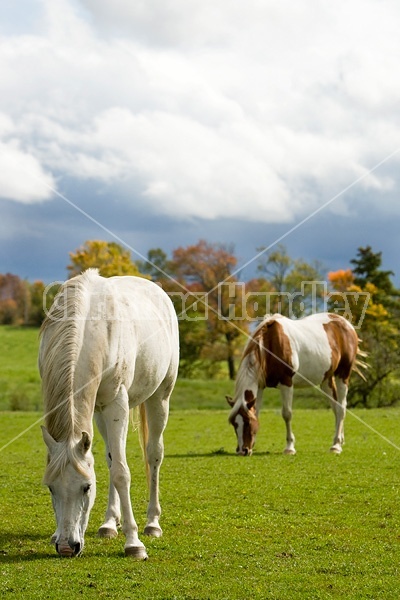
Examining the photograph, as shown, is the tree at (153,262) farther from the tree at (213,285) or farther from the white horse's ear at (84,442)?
the white horse's ear at (84,442)

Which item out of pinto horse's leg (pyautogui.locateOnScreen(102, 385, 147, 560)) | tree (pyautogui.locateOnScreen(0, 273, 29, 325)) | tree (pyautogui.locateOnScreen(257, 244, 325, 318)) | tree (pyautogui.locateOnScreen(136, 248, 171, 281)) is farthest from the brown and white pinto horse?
tree (pyautogui.locateOnScreen(0, 273, 29, 325))

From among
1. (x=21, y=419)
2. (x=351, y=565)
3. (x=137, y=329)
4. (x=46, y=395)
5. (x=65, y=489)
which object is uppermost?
(x=137, y=329)

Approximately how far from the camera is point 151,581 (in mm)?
4922

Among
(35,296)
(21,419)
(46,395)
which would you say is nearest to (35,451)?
(21,419)

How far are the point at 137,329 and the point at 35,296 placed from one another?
65.7 metres

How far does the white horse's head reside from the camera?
5031 mm

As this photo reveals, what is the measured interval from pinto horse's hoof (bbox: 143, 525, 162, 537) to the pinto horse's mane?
1706 mm

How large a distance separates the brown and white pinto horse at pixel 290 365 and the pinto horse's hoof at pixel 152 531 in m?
5.31

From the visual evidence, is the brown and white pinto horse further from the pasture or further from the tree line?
the tree line

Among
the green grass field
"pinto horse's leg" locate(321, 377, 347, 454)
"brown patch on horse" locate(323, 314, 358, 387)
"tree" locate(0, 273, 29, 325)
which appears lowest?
the green grass field

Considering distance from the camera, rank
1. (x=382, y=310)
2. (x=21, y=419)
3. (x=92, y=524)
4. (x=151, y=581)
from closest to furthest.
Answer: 1. (x=151, y=581)
2. (x=92, y=524)
3. (x=21, y=419)
4. (x=382, y=310)

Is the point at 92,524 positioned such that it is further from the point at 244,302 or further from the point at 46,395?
the point at 244,302

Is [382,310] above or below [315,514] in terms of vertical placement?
above

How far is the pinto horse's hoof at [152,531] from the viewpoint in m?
6.36
